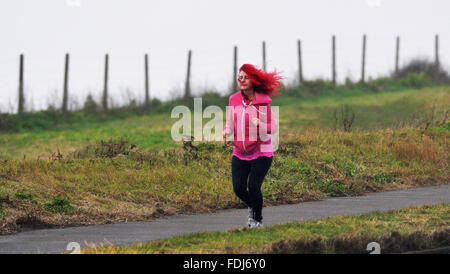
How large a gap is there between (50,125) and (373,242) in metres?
28.2

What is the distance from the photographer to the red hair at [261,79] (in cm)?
989

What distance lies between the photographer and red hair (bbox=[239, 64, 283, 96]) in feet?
32.4

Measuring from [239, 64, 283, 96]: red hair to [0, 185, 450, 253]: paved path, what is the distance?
86.7 inches

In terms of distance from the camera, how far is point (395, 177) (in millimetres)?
17484

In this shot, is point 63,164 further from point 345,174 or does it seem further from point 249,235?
point 249,235

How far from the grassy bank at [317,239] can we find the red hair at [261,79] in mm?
1811

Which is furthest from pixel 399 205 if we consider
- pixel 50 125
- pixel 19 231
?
pixel 50 125

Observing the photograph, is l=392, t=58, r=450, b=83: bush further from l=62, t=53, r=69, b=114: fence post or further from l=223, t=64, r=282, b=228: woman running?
l=223, t=64, r=282, b=228: woman running

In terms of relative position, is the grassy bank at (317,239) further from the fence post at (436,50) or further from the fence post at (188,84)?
the fence post at (436,50)

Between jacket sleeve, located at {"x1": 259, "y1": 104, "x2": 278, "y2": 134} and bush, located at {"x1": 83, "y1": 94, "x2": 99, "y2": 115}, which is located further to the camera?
bush, located at {"x1": 83, "y1": 94, "x2": 99, "y2": 115}

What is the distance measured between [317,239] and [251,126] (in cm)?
172

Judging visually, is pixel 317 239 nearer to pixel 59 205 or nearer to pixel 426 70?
pixel 59 205

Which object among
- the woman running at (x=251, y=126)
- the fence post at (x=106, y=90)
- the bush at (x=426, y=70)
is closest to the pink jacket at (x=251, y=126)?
the woman running at (x=251, y=126)

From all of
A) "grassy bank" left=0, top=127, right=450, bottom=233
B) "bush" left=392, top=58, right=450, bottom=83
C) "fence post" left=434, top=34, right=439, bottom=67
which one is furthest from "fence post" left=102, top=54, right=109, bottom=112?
"fence post" left=434, top=34, right=439, bottom=67
